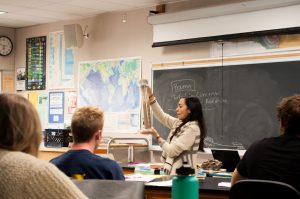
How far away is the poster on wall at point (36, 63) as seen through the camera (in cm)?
704

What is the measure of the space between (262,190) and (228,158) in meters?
1.89

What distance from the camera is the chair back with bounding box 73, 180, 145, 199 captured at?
1.80 meters

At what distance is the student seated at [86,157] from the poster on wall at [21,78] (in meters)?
5.00

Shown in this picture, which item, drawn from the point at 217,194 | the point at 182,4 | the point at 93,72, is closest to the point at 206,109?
the point at 182,4

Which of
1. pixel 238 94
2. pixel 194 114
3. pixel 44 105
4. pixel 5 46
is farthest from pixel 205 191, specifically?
pixel 5 46

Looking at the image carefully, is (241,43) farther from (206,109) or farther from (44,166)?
(44,166)

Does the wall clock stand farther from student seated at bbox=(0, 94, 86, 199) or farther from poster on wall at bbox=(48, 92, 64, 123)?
student seated at bbox=(0, 94, 86, 199)

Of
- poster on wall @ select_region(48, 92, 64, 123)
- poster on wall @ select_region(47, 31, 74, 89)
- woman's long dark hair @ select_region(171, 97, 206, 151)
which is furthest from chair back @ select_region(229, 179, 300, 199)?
poster on wall @ select_region(48, 92, 64, 123)

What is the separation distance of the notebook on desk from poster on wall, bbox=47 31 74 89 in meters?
3.13

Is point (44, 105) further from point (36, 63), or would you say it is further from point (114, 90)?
point (114, 90)

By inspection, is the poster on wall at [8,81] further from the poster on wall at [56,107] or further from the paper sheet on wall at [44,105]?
the poster on wall at [56,107]

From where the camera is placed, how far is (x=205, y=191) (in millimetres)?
2928

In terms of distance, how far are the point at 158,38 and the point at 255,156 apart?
3.27m

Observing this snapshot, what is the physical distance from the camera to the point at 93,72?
636 centimetres
